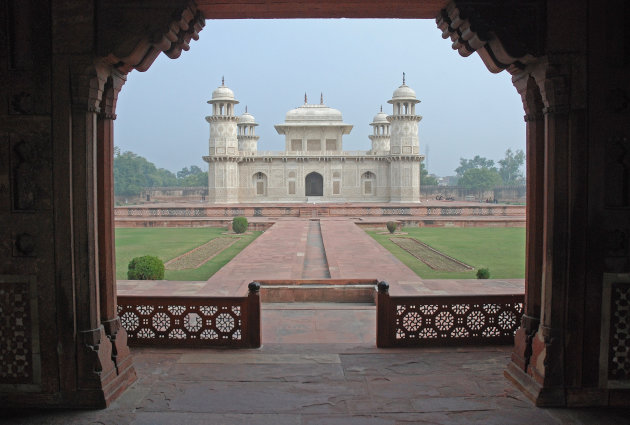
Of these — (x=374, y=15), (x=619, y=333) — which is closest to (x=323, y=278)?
(x=374, y=15)

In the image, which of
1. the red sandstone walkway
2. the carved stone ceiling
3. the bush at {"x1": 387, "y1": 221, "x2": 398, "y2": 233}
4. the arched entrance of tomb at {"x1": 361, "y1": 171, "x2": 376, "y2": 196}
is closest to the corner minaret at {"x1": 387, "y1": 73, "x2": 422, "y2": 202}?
the arched entrance of tomb at {"x1": 361, "y1": 171, "x2": 376, "y2": 196}

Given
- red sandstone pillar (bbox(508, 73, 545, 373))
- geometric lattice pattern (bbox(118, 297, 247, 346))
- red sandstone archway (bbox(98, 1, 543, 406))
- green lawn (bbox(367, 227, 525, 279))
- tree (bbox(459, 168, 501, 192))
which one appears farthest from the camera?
tree (bbox(459, 168, 501, 192))

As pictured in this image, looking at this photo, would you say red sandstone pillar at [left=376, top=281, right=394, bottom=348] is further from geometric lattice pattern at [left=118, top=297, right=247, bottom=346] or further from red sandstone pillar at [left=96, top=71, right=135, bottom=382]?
red sandstone pillar at [left=96, top=71, right=135, bottom=382]

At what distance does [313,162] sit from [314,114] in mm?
3597

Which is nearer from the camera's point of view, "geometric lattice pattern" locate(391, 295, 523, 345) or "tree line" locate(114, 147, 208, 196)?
"geometric lattice pattern" locate(391, 295, 523, 345)

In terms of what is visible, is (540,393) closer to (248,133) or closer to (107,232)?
(107,232)

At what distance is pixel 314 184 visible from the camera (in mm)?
34969

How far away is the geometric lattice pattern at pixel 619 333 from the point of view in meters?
2.55

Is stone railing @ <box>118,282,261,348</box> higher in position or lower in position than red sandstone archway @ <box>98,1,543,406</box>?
lower

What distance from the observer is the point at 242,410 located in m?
2.44

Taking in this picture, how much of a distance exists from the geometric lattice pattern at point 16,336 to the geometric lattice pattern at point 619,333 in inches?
121

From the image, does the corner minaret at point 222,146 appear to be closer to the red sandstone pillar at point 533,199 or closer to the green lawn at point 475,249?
the green lawn at point 475,249

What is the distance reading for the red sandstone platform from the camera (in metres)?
6.02

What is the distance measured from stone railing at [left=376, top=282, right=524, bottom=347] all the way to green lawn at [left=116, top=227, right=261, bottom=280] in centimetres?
505
